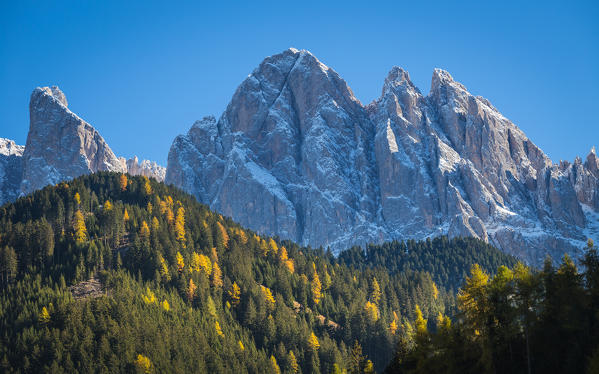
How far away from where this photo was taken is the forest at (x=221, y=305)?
6391 cm

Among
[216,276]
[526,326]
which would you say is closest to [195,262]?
[216,276]

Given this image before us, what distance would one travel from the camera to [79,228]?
6363 inches

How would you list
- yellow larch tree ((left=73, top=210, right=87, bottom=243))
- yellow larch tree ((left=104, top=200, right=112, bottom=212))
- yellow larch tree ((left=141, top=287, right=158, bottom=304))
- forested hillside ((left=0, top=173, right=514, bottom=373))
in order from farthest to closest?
yellow larch tree ((left=104, top=200, right=112, bottom=212)) < yellow larch tree ((left=73, top=210, right=87, bottom=243)) < yellow larch tree ((left=141, top=287, right=158, bottom=304)) < forested hillside ((left=0, top=173, right=514, bottom=373))

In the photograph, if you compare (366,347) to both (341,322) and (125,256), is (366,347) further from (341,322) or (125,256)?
(125,256)

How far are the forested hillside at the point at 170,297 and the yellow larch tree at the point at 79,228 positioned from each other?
0.24 metres

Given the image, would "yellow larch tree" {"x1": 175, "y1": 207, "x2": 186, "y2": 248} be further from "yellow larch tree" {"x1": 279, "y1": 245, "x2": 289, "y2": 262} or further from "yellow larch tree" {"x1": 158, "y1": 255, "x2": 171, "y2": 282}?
"yellow larch tree" {"x1": 279, "y1": 245, "x2": 289, "y2": 262}

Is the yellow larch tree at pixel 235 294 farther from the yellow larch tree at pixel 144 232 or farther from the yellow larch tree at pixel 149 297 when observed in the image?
the yellow larch tree at pixel 144 232

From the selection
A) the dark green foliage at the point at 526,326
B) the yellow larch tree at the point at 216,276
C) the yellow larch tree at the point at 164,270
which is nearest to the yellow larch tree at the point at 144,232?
the yellow larch tree at the point at 164,270

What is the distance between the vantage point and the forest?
63906mm

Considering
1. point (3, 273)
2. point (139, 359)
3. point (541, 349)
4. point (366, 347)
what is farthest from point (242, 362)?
point (541, 349)

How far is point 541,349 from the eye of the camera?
6134cm

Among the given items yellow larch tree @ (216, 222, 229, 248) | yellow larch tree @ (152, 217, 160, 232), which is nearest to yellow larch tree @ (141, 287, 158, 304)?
yellow larch tree @ (152, 217, 160, 232)

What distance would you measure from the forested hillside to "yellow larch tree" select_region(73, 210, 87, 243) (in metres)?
0.24

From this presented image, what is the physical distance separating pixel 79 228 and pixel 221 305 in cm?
3844
